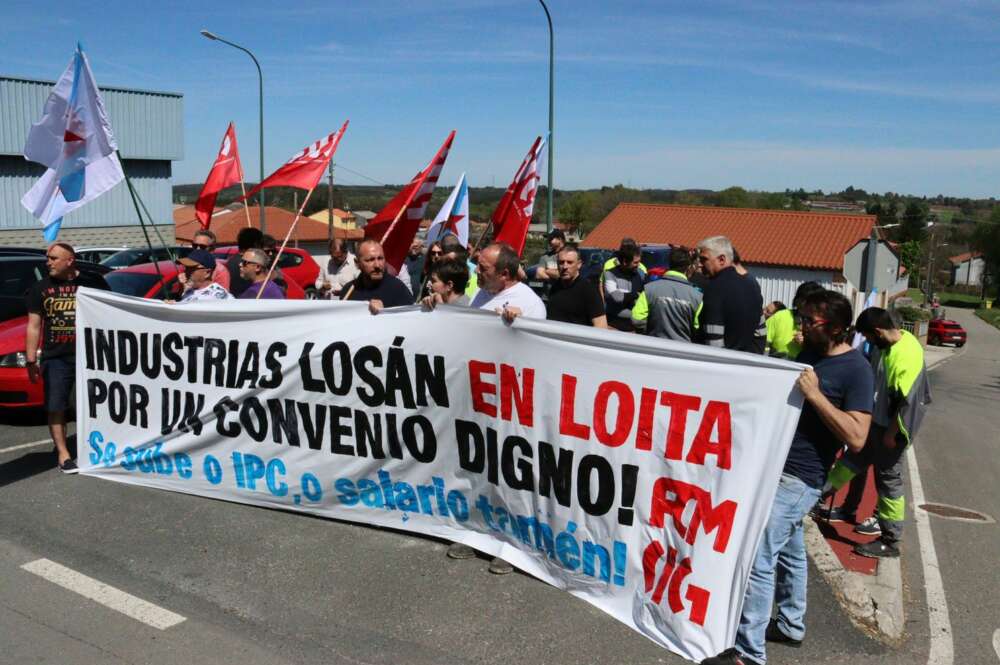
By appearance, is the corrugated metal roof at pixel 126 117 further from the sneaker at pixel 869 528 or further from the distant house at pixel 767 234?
the sneaker at pixel 869 528

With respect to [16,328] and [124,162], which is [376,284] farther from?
[124,162]

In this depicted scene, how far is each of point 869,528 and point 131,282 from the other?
8.00 meters

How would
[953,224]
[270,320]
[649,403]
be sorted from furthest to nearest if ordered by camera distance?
[953,224]
[270,320]
[649,403]

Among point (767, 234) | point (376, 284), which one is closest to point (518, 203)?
point (376, 284)

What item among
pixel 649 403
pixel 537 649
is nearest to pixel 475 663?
pixel 537 649

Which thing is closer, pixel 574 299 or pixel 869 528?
pixel 574 299

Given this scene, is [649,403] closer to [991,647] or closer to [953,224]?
[991,647]

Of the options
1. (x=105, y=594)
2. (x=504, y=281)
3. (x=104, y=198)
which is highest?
(x=104, y=198)

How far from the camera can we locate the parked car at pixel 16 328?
26.0 feet

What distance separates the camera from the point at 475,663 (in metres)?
3.96

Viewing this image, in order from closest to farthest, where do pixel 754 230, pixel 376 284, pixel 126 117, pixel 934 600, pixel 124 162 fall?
1. pixel 934 600
2. pixel 376 284
3. pixel 124 162
4. pixel 126 117
5. pixel 754 230

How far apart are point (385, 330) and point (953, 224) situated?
14195 cm

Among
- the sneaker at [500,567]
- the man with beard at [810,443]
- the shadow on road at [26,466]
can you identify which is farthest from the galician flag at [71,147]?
the man with beard at [810,443]

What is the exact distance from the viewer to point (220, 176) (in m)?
10.4
